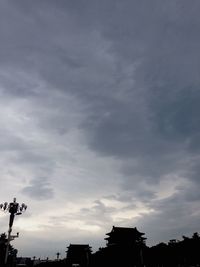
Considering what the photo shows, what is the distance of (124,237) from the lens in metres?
49.8

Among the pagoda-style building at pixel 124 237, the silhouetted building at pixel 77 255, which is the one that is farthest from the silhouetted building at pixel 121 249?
the silhouetted building at pixel 77 255

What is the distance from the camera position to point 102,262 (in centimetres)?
4741

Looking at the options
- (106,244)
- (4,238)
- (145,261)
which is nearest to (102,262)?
(106,244)

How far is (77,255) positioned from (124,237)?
15494 mm

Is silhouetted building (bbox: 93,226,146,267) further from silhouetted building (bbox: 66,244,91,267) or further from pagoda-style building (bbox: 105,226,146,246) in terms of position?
silhouetted building (bbox: 66,244,91,267)

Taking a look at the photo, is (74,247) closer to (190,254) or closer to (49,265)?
(49,265)

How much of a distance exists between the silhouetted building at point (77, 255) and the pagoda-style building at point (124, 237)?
26.1 ft

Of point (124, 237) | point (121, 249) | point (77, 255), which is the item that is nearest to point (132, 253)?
point (121, 249)

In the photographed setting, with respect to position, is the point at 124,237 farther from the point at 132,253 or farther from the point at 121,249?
the point at 132,253

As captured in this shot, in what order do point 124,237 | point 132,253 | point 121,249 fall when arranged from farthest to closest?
1. point 124,237
2. point 121,249
3. point 132,253

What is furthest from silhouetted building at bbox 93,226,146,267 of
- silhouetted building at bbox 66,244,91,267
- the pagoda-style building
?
silhouetted building at bbox 66,244,91,267

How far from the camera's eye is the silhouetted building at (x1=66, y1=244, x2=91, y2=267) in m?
57.3

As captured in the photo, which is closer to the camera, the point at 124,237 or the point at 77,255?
the point at 124,237

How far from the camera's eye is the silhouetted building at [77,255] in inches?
2254
